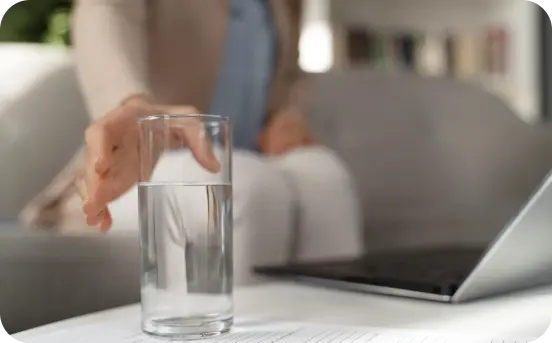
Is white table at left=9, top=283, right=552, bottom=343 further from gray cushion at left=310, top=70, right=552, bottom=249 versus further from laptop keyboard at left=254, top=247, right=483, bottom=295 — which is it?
gray cushion at left=310, top=70, right=552, bottom=249

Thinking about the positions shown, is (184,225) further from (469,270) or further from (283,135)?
(283,135)

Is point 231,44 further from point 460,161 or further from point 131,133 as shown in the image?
point 460,161

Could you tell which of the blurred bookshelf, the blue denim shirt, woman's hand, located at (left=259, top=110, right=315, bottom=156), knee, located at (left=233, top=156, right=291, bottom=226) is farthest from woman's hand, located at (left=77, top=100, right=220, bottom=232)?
the blurred bookshelf

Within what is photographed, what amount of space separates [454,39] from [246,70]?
1.73 m

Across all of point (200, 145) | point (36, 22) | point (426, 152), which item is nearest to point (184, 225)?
point (200, 145)

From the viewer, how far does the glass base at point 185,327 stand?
0.42m

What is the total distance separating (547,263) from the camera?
55 centimetres

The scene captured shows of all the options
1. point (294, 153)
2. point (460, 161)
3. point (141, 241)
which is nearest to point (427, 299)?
point (141, 241)

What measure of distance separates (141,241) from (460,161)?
1.14 meters

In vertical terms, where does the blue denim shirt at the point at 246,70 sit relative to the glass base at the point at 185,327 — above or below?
above

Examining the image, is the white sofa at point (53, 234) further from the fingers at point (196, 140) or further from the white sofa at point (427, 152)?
the white sofa at point (427, 152)

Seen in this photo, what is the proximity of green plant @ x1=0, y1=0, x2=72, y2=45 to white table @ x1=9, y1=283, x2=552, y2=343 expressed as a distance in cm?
29

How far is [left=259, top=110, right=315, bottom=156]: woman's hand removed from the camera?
899 mm

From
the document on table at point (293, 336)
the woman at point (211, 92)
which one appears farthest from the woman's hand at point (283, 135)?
the document on table at point (293, 336)
